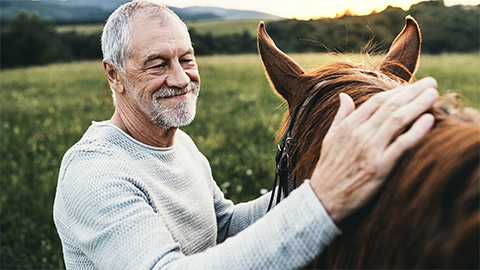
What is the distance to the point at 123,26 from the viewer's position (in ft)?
6.93

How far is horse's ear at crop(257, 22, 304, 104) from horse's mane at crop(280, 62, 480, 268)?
0.68m

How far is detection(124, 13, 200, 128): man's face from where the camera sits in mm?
2082

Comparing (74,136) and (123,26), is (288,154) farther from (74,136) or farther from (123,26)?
(74,136)

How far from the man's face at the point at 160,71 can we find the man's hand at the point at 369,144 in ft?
4.00

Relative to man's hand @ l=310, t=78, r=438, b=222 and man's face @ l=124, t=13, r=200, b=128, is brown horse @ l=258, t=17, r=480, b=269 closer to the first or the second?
man's hand @ l=310, t=78, r=438, b=222

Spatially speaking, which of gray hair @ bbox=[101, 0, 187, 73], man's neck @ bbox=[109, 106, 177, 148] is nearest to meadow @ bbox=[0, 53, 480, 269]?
man's neck @ bbox=[109, 106, 177, 148]

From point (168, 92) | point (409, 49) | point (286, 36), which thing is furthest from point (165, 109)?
point (286, 36)

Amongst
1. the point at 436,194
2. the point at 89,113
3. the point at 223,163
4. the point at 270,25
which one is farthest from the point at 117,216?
the point at 270,25

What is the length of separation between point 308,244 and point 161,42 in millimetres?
1334

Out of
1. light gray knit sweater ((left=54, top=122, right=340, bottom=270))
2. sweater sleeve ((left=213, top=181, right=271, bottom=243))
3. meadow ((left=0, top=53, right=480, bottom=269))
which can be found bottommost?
meadow ((left=0, top=53, right=480, bottom=269))

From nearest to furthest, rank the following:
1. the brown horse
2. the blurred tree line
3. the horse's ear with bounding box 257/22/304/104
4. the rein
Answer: the brown horse
the rein
the horse's ear with bounding box 257/22/304/104
the blurred tree line

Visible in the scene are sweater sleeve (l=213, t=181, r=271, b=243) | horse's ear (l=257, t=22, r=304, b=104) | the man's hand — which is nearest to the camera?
the man's hand

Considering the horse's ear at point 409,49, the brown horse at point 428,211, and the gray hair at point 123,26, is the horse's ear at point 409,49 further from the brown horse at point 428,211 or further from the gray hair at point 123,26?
the gray hair at point 123,26

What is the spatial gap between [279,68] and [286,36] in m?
27.0
